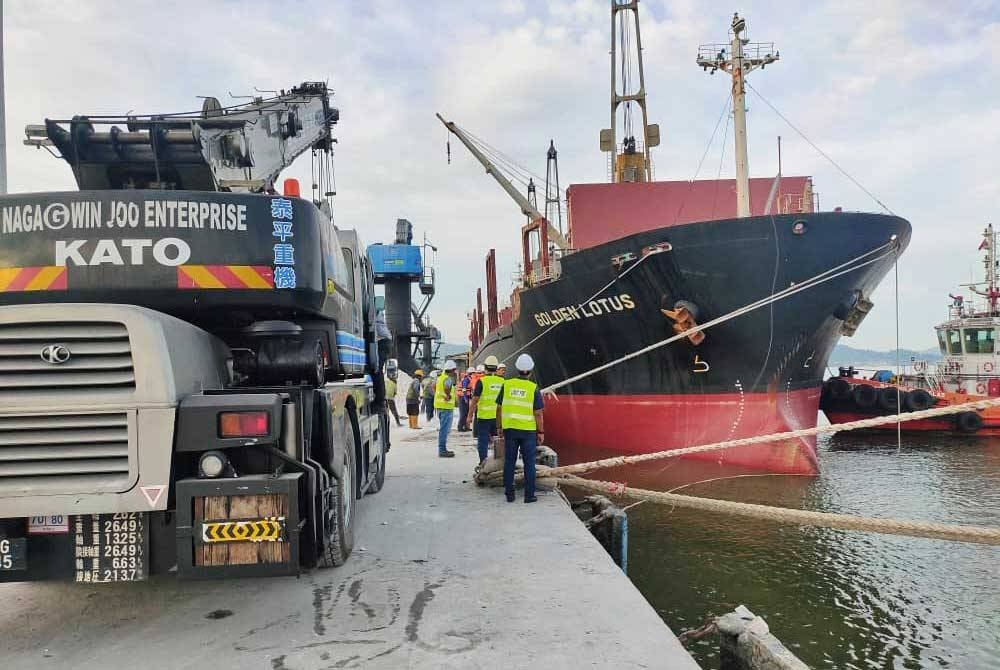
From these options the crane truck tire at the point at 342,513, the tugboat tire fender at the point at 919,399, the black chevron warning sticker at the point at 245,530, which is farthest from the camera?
the tugboat tire fender at the point at 919,399

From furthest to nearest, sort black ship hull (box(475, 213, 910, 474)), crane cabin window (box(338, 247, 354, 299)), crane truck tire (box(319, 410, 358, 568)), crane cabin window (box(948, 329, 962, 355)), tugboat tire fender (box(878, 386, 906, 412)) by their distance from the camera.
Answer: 1. crane cabin window (box(948, 329, 962, 355))
2. tugboat tire fender (box(878, 386, 906, 412))
3. black ship hull (box(475, 213, 910, 474))
4. crane cabin window (box(338, 247, 354, 299))
5. crane truck tire (box(319, 410, 358, 568))

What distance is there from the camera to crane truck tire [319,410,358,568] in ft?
13.5

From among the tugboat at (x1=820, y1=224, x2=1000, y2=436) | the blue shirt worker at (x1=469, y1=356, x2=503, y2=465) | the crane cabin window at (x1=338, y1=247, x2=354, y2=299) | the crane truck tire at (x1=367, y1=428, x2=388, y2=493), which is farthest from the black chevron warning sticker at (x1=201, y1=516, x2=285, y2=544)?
the tugboat at (x1=820, y1=224, x2=1000, y2=436)

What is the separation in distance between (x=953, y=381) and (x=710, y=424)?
16.1 meters

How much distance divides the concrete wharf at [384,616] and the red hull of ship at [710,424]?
8326mm

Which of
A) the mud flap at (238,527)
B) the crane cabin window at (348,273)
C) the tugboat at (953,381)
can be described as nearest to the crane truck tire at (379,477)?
the crane cabin window at (348,273)

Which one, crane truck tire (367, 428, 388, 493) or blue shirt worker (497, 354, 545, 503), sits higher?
blue shirt worker (497, 354, 545, 503)

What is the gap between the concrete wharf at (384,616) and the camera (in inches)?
134

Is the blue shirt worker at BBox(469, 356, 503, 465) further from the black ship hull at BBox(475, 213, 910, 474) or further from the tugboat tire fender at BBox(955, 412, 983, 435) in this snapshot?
the tugboat tire fender at BBox(955, 412, 983, 435)

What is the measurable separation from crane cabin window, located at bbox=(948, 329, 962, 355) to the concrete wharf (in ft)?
82.1

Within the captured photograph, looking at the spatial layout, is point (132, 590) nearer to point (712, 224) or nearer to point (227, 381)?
point (227, 381)

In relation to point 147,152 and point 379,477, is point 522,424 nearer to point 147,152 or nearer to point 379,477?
point 379,477

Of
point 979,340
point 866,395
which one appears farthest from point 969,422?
point 979,340

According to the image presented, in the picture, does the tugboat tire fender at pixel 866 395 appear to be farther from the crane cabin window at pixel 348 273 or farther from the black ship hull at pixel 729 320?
the crane cabin window at pixel 348 273
